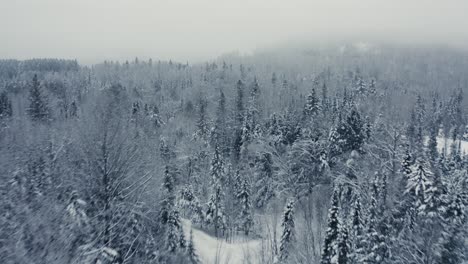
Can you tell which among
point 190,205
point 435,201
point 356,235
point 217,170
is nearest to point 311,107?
point 217,170

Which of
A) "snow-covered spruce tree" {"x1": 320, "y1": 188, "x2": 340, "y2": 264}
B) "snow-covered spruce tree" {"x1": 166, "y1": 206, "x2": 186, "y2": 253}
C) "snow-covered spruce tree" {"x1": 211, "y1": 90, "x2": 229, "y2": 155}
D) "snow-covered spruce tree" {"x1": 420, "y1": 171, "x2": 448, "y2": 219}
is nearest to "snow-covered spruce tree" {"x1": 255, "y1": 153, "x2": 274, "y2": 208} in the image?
"snow-covered spruce tree" {"x1": 211, "y1": 90, "x2": 229, "y2": 155}

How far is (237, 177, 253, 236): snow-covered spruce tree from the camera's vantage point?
126 ft

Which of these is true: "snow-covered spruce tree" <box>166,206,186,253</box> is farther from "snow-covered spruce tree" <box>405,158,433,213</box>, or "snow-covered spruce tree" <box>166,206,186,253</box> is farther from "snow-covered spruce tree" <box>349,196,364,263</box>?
"snow-covered spruce tree" <box>405,158,433,213</box>

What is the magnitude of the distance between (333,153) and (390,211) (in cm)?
1570

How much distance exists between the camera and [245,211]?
38.8m

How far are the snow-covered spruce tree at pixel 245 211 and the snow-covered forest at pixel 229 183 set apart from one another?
137 mm

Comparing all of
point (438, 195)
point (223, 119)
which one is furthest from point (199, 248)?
point (223, 119)

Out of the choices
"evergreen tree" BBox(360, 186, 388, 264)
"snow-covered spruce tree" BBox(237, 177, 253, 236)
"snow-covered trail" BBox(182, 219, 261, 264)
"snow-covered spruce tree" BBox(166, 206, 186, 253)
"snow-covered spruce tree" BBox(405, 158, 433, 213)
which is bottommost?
"snow-covered trail" BBox(182, 219, 261, 264)

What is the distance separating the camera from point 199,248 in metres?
33.2

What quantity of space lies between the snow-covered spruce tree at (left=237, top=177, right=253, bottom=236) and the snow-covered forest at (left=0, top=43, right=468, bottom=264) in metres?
0.14

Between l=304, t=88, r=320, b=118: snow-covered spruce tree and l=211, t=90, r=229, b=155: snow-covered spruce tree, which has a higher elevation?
l=304, t=88, r=320, b=118: snow-covered spruce tree

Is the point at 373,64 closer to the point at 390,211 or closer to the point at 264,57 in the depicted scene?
the point at 264,57

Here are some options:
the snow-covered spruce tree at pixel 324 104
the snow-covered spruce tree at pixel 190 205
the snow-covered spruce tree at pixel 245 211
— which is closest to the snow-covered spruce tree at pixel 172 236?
the snow-covered spruce tree at pixel 190 205

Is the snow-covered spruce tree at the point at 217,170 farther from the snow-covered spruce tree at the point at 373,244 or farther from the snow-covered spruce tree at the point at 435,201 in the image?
the snow-covered spruce tree at the point at 435,201
